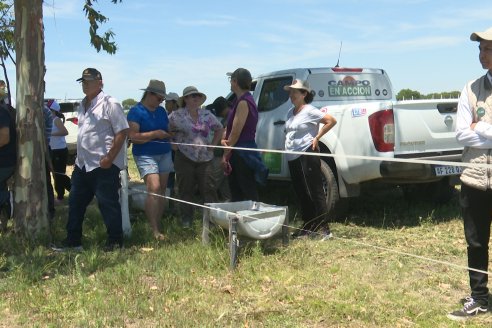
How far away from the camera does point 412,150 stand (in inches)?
240

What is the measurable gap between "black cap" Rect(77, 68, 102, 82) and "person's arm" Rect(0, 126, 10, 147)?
2.68 feet

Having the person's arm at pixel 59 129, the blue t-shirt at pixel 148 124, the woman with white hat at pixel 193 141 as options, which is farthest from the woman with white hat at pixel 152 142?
the person's arm at pixel 59 129

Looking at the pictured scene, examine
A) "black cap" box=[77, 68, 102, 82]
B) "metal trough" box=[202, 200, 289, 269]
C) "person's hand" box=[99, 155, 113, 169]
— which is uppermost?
"black cap" box=[77, 68, 102, 82]

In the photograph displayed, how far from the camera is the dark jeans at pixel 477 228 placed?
3.60m

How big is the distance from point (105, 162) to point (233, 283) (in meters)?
1.66

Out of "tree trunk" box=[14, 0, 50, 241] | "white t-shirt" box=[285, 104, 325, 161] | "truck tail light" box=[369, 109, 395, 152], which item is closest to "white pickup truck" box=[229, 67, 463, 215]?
"truck tail light" box=[369, 109, 395, 152]

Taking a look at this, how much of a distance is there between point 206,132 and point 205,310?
267 centimetres

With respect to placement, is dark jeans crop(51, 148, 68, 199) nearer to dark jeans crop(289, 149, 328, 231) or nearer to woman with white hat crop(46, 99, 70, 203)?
woman with white hat crop(46, 99, 70, 203)

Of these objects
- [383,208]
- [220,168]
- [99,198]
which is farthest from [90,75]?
[383,208]

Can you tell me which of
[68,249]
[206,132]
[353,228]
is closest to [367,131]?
[353,228]

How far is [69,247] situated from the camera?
18.1 feet

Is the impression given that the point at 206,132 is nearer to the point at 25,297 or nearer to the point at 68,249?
the point at 68,249

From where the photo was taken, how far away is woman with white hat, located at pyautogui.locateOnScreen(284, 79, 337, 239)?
18.7ft

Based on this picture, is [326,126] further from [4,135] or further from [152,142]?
[4,135]
